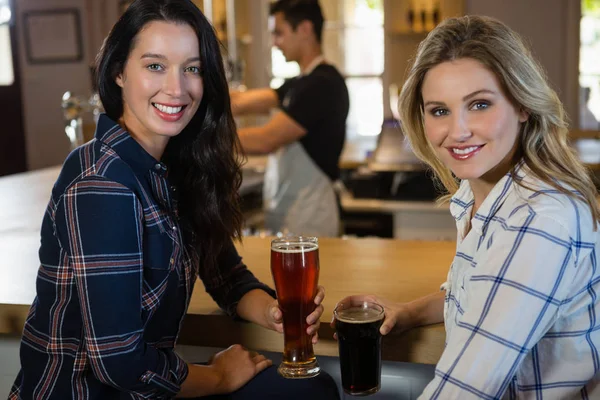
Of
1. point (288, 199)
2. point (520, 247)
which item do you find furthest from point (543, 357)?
point (288, 199)

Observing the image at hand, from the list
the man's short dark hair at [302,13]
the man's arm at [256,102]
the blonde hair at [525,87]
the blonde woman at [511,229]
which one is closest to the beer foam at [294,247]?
the blonde woman at [511,229]

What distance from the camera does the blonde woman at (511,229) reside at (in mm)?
935

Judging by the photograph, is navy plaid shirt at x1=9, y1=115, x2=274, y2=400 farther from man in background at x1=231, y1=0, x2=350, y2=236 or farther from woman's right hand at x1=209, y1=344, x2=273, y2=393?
man in background at x1=231, y1=0, x2=350, y2=236

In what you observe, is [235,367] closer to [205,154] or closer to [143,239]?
[143,239]

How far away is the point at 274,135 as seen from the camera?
115 inches

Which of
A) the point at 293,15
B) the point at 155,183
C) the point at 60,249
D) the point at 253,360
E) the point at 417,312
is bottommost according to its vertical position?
the point at 253,360

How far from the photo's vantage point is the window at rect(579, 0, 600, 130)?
4645mm

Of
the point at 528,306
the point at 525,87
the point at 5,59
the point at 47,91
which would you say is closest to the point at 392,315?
the point at 528,306

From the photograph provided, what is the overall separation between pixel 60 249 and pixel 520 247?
2.53ft

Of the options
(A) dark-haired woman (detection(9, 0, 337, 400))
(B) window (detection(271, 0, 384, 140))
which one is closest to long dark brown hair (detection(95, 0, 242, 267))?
(A) dark-haired woman (detection(9, 0, 337, 400))

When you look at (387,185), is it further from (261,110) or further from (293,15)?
(293,15)

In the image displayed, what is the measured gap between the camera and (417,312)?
128 cm

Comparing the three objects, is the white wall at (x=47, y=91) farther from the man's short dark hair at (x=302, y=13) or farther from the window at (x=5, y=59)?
the man's short dark hair at (x=302, y=13)

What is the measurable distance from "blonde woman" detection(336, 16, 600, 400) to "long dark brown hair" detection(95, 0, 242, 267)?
409mm
